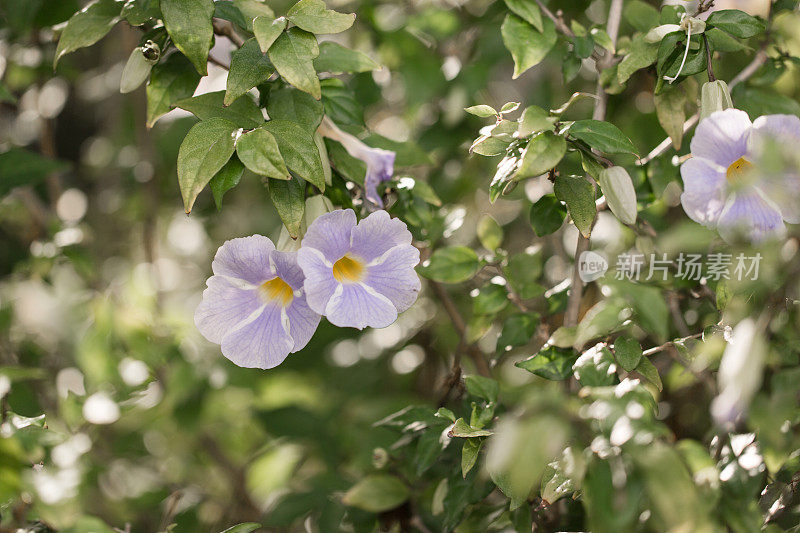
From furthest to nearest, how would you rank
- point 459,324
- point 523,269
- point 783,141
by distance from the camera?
point 459,324, point 523,269, point 783,141

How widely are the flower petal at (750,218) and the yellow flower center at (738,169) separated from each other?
0.06 meters

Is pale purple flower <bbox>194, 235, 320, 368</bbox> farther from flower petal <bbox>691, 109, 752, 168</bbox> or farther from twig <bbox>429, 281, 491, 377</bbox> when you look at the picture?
flower petal <bbox>691, 109, 752, 168</bbox>

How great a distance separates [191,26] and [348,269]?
32 centimetres

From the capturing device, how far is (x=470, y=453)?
0.70 meters

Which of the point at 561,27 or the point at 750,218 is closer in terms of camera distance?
the point at 750,218

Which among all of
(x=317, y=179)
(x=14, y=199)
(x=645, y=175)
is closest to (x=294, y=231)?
(x=317, y=179)

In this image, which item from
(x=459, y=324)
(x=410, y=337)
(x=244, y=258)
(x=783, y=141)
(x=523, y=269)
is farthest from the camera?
(x=410, y=337)

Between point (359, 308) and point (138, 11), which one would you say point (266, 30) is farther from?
point (359, 308)

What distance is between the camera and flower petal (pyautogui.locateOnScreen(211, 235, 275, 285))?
0.70 metres

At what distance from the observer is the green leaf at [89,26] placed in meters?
0.76

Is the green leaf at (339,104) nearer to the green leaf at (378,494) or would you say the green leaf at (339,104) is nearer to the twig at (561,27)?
the twig at (561,27)

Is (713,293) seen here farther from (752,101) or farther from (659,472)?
(659,472)

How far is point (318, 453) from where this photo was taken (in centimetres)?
137

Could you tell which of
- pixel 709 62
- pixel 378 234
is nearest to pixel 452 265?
pixel 378 234
